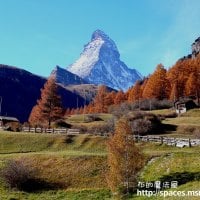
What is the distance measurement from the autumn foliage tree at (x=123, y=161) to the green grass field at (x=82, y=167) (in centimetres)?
195

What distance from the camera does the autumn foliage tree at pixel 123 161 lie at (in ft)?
146

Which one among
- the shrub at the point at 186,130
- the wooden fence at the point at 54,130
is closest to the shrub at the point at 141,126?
the shrub at the point at 186,130

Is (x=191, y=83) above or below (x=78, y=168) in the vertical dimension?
above

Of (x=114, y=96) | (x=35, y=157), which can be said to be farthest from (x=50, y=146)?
(x=114, y=96)

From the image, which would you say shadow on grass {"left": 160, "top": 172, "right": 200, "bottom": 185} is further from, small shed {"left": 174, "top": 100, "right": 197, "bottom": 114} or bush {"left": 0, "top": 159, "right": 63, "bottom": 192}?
small shed {"left": 174, "top": 100, "right": 197, "bottom": 114}

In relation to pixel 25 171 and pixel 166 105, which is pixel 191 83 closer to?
pixel 166 105

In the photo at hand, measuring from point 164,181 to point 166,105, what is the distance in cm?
8502

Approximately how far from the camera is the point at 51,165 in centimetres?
5594

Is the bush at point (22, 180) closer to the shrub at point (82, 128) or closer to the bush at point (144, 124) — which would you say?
the bush at point (144, 124)

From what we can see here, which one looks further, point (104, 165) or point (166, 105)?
point (166, 105)

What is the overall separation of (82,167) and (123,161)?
34.3ft

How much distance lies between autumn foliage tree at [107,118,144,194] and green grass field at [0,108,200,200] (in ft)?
6.40

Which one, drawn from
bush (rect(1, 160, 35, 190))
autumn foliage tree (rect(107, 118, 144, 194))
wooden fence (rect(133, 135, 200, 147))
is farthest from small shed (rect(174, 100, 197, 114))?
autumn foliage tree (rect(107, 118, 144, 194))

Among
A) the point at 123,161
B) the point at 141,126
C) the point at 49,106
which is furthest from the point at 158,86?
the point at 123,161
